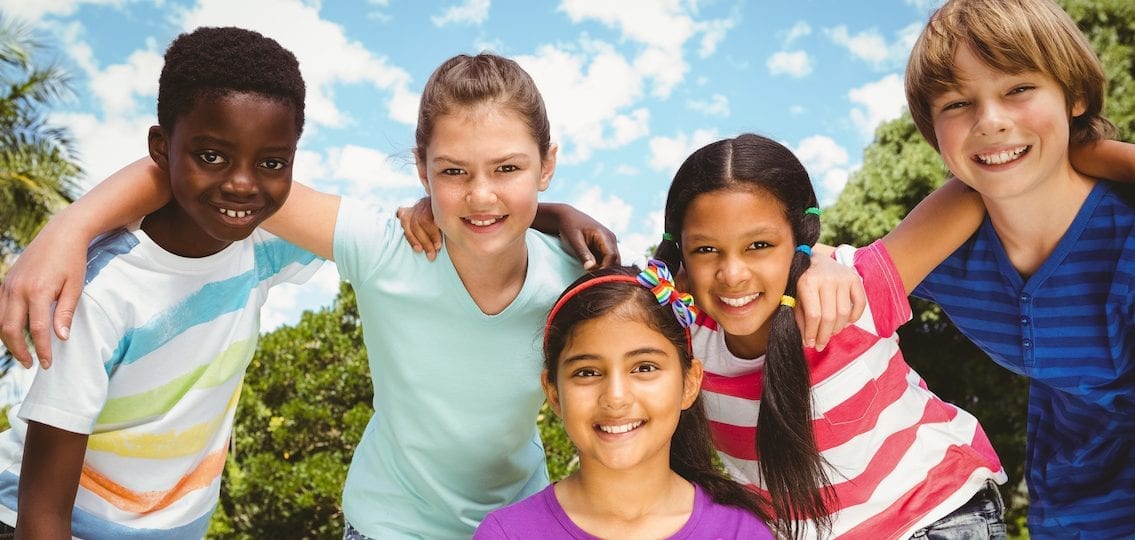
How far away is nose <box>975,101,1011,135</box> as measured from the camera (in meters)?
2.91

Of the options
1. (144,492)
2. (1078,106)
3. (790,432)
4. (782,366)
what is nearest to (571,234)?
(782,366)

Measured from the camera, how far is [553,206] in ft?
11.0

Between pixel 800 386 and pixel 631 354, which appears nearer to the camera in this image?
pixel 631 354

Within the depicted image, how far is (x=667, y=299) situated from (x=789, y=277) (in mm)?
396

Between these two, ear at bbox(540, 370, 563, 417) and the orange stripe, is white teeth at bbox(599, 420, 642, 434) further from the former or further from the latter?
the orange stripe

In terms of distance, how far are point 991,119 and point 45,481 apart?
2706 mm

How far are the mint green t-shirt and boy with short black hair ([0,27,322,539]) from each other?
40 centimetres

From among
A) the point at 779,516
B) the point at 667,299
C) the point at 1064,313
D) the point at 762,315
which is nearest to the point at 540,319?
the point at 667,299

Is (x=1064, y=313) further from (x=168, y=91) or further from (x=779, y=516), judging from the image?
(x=168, y=91)

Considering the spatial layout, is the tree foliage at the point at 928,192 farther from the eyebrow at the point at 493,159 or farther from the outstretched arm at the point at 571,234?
the eyebrow at the point at 493,159

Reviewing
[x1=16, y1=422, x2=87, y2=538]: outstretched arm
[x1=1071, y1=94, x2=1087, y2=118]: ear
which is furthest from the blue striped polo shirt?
[x1=16, y1=422, x2=87, y2=538]: outstretched arm

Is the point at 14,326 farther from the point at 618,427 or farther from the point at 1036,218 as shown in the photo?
the point at 1036,218

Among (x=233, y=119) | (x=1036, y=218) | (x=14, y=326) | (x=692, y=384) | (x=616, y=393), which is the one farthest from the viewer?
(x=1036, y=218)

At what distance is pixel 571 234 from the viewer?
312cm
